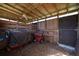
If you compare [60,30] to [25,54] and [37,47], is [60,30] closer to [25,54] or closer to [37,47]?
[37,47]

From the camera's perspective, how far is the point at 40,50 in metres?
1.87

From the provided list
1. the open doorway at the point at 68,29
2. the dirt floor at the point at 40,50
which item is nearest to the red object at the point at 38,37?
the dirt floor at the point at 40,50

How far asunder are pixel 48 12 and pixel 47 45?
2.04ft

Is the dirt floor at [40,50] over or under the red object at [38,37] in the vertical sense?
under

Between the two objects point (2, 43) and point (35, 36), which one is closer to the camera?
point (2, 43)

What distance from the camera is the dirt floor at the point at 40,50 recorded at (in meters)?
1.83

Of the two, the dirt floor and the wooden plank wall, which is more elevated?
the wooden plank wall

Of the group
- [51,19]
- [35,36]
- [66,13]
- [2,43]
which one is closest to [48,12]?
[51,19]

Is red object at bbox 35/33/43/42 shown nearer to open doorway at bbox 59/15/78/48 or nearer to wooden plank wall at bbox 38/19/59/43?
wooden plank wall at bbox 38/19/59/43

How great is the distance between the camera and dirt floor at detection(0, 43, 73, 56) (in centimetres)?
183

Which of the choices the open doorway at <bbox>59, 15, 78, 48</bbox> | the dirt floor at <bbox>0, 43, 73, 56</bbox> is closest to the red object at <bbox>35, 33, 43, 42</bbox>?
the dirt floor at <bbox>0, 43, 73, 56</bbox>

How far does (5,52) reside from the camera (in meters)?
1.76

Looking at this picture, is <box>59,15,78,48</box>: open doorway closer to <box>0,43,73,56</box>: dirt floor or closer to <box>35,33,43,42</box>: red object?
<box>0,43,73,56</box>: dirt floor

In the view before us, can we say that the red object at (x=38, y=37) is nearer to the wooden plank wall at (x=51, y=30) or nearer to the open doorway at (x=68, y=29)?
the wooden plank wall at (x=51, y=30)
